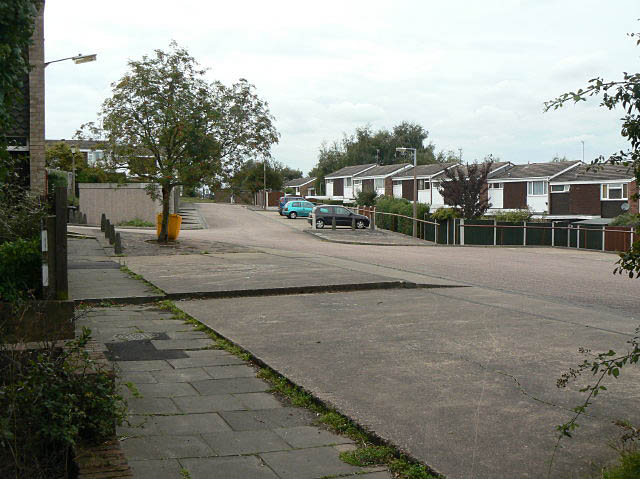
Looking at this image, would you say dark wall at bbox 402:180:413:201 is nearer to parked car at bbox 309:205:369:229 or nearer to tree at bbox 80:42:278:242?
parked car at bbox 309:205:369:229

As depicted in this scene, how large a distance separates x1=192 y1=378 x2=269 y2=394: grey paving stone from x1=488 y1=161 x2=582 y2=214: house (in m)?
54.2

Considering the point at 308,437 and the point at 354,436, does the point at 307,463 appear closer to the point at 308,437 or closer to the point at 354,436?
the point at 308,437

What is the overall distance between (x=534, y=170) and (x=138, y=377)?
60178 millimetres

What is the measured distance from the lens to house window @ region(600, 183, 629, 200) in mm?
51375

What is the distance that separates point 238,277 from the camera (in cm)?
1498

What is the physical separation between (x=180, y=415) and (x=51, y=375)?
151cm

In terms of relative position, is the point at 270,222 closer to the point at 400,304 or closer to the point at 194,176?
the point at 194,176

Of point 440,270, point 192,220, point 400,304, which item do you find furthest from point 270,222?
point 400,304

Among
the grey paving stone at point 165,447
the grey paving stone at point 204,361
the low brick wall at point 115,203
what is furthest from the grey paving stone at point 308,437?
the low brick wall at point 115,203

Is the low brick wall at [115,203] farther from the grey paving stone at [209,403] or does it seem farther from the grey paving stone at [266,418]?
the grey paving stone at [266,418]

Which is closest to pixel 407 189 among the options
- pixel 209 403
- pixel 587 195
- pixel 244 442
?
pixel 587 195

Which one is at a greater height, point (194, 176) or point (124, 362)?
point (194, 176)

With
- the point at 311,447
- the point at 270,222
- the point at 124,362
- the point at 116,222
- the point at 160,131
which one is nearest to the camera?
the point at 311,447

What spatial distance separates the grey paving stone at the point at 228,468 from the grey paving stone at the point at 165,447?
134mm
